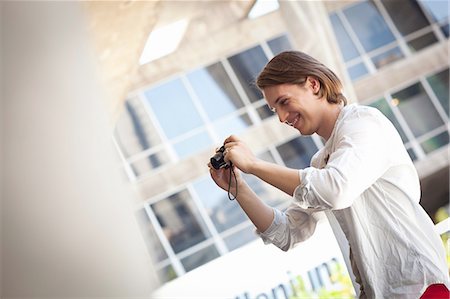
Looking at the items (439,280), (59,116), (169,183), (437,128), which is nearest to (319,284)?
(439,280)

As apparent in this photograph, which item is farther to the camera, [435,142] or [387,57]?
[387,57]

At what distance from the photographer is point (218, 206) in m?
8.20

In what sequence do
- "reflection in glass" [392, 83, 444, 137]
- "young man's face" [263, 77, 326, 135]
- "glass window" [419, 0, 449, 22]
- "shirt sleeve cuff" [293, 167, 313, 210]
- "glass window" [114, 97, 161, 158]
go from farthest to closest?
"glass window" [419, 0, 449, 22]
"reflection in glass" [392, 83, 444, 137]
"glass window" [114, 97, 161, 158]
"young man's face" [263, 77, 326, 135]
"shirt sleeve cuff" [293, 167, 313, 210]

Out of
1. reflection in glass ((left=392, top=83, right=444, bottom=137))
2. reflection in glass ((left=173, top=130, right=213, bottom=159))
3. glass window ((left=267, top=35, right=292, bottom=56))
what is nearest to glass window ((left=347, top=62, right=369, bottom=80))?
reflection in glass ((left=392, top=83, right=444, bottom=137))

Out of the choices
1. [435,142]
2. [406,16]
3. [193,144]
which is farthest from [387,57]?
[193,144]

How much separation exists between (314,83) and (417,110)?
808cm

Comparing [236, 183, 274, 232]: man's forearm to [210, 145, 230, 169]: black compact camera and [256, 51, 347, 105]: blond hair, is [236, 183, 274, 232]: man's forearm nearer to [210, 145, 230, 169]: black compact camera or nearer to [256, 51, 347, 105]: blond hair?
[210, 145, 230, 169]: black compact camera

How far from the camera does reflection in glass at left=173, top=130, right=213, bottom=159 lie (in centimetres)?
→ 831

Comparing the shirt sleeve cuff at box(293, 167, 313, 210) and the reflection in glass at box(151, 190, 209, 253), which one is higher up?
the reflection in glass at box(151, 190, 209, 253)

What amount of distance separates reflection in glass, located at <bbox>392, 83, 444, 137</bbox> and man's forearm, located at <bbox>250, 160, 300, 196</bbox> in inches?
320

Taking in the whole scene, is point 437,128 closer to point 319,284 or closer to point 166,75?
point 166,75

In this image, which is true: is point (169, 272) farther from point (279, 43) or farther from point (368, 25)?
point (368, 25)

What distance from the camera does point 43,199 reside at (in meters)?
0.84

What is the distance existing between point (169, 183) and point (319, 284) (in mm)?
4935
